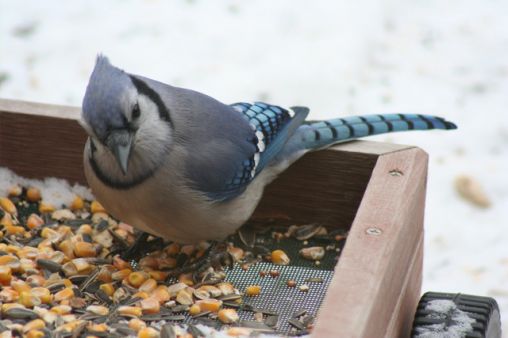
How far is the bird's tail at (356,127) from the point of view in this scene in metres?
2.89

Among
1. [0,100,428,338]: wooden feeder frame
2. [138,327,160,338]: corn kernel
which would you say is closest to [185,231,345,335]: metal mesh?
[0,100,428,338]: wooden feeder frame

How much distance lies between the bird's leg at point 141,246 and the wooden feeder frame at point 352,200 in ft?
1.01

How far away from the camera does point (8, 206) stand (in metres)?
2.93

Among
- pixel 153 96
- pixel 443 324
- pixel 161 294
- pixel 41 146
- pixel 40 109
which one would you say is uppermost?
pixel 153 96

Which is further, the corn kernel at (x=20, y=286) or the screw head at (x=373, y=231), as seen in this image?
the corn kernel at (x=20, y=286)

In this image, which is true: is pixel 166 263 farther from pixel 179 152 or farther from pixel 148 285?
pixel 179 152

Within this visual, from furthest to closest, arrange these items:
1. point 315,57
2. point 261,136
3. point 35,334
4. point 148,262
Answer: point 315,57 < point 261,136 < point 148,262 < point 35,334

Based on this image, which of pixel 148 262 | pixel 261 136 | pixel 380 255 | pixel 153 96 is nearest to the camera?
pixel 380 255

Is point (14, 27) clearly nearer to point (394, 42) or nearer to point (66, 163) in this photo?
point (394, 42)

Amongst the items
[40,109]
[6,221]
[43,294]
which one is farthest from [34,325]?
[40,109]

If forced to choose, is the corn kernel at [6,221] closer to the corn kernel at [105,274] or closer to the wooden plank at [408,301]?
the corn kernel at [105,274]

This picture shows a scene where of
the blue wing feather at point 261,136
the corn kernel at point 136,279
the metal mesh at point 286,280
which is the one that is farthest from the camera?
the blue wing feather at point 261,136

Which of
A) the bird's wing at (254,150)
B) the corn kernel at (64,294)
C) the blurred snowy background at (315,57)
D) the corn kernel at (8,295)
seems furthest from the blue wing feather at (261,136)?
the blurred snowy background at (315,57)

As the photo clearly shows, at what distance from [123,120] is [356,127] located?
2.61 feet
